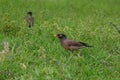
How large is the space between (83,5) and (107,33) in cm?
900

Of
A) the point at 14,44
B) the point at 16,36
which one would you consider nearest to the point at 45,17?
the point at 16,36

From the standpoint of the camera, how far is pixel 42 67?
8234 mm

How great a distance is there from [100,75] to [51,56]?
144cm

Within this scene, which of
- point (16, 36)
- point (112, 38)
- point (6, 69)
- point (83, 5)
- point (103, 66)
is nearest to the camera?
point (6, 69)

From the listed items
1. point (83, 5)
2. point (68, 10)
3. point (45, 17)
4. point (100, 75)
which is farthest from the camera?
point (83, 5)

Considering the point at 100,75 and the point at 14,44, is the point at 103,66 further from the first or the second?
the point at 14,44

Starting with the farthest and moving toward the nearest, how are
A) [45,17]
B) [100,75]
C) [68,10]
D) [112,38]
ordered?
[68,10]
[45,17]
[112,38]
[100,75]

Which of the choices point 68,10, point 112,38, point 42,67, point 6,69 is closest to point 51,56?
point 42,67

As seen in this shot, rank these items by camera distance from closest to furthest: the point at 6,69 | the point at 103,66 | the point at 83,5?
the point at 6,69
the point at 103,66
the point at 83,5

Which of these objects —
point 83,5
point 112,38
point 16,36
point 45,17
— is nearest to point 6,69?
point 16,36

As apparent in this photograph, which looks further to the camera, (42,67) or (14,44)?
(14,44)

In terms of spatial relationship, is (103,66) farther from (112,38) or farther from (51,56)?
(112,38)

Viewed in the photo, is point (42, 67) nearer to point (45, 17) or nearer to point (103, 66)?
point (103, 66)

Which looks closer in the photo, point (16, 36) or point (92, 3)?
point (16, 36)
